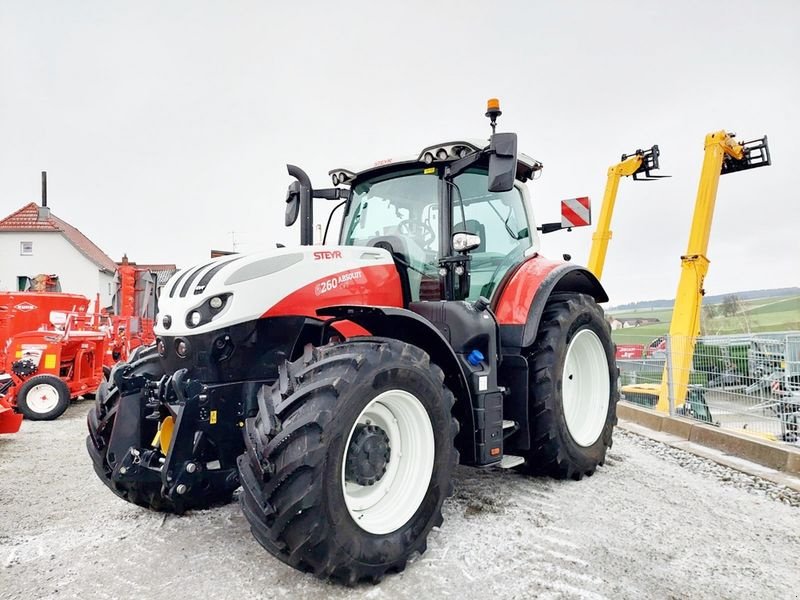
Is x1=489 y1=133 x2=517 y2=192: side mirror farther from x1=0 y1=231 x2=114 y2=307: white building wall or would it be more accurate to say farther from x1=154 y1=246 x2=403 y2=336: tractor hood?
x1=0 y1=231 x2=114 y2=307: white building wall

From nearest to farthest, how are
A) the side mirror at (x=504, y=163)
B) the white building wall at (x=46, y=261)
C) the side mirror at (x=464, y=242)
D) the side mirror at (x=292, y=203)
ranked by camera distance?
the side mirror at (x=504, y=163)
the side mirror at (x=464, y=242)
the side mirror at (x=292, y=203)
the white building wall at (x=46, y=261)

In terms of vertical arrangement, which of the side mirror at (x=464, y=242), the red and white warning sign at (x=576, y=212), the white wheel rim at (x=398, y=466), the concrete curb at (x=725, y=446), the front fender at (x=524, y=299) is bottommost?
the concrete curb at (x=725, y=446)

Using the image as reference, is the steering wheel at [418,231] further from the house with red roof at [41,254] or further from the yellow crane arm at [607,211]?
the house with red roof at [41,254]

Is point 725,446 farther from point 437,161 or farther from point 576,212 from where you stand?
point 437,161

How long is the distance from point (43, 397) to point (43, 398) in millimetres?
14

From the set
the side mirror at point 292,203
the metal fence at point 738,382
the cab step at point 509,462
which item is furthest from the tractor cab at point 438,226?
the metal fence at point 738,382

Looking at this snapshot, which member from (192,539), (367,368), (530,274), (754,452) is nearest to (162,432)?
(192,539)

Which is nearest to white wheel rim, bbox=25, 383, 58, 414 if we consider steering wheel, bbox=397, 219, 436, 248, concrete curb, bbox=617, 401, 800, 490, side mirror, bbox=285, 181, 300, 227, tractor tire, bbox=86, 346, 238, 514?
tractor tire, bbox=86, 346, 238, 514

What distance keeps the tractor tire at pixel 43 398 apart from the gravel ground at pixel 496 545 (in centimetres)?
375

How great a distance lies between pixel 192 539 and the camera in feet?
10.2

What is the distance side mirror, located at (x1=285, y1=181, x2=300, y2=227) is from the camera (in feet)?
13.5

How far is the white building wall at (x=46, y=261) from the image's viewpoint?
95.3 feet

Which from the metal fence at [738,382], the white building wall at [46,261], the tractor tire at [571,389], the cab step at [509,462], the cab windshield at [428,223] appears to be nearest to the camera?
the cab step at [509,462]

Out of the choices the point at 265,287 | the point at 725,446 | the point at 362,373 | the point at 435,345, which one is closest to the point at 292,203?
the point at 265,287
